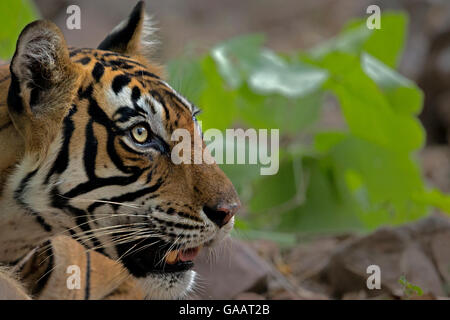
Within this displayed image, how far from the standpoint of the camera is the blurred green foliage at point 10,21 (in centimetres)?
411

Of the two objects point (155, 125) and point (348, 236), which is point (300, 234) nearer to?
point (348, 236)

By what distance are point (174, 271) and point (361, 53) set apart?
10.1ft

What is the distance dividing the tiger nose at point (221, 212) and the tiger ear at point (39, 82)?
61 cm

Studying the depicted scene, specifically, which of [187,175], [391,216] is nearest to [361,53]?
[391,216]

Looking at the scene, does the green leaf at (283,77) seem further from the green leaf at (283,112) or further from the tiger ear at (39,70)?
the tiger ear at (39,70)

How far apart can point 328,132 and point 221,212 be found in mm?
3376

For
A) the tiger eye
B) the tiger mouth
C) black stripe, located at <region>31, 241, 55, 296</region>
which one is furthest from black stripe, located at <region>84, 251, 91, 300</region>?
the tiger eye

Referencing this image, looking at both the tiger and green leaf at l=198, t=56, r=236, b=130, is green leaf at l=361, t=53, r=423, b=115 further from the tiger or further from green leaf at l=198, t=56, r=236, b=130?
the tiger

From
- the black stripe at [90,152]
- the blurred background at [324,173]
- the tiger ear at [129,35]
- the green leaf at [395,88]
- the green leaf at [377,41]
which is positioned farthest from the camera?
the green leaf at [377,41]

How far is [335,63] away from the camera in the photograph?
5.11 metres

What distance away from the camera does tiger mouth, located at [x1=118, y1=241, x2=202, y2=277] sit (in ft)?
7.84

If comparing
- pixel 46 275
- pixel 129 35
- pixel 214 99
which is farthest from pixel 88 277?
pixel 214 99

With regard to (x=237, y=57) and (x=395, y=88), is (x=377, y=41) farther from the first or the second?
(x=237, y=57)

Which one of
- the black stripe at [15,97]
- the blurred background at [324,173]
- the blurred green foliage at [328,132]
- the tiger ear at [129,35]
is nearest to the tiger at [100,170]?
the black stripe at [15,97]
